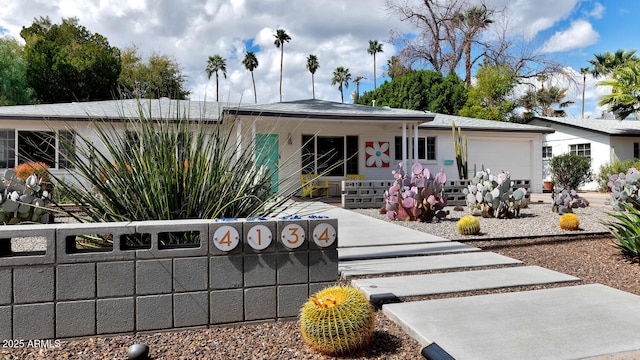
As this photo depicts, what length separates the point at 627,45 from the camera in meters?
24.9

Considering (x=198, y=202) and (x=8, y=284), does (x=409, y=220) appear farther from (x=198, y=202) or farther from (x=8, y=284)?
(x=8, y=284)

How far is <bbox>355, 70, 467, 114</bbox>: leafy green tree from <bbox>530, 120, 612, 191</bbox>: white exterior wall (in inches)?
291

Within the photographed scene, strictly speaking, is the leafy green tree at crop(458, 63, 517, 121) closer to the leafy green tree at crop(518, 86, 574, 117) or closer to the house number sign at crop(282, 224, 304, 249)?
the leafy green tree at crop(518, 86, 574, 117)

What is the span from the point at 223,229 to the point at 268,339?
2.59 ft

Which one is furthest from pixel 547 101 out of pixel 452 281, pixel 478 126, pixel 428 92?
pixel 452 281

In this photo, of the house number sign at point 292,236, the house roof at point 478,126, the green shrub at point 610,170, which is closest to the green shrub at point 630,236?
the house number sign at point 292,236

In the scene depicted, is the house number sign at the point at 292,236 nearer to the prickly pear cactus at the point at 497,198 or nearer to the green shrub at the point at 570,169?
the prickly pear cactus at the point at 497,198

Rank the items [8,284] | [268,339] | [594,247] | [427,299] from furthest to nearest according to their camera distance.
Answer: [594,247] < [427,299] < [268,339] < [8,284]

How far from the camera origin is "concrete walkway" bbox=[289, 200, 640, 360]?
2545mm

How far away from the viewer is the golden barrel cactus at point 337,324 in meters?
2.44

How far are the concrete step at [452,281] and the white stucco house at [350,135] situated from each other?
684 cm

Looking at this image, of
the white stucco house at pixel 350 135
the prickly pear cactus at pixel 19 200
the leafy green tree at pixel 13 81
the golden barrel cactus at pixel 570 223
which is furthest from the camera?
Result: the leafy green tree at pixel 13 81

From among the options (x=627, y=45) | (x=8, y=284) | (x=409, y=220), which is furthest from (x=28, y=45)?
(x=627, y=45)

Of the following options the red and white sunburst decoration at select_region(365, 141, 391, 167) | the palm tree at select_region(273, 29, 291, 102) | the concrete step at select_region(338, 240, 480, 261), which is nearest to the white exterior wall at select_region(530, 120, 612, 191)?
the red and white sunburst decoration at select_region(365, 141, 391, 167)
